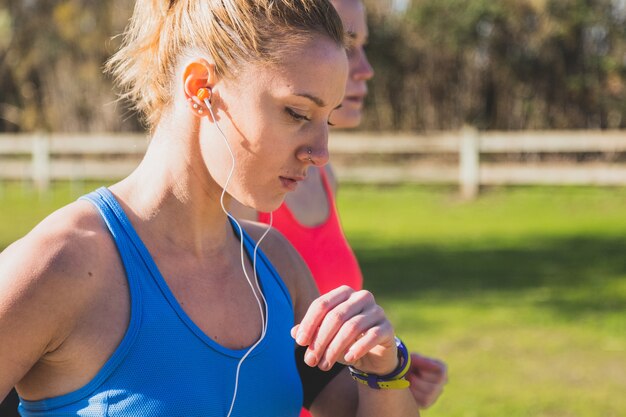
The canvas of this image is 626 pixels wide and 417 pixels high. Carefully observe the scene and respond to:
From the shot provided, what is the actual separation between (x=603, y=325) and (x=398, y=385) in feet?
18.6

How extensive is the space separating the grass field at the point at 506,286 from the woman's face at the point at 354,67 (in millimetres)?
2694

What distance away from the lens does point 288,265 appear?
2121 millimetres

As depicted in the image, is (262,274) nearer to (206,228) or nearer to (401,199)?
(206,228)

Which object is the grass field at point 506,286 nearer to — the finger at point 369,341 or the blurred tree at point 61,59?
the finger at point 369,341

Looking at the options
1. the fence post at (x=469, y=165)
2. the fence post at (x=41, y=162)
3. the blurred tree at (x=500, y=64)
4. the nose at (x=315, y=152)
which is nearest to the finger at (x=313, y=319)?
the nose at (x=315, y=152)

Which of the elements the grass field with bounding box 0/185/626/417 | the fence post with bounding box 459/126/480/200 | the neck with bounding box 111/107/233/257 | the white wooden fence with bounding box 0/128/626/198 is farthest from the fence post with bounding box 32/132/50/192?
the neck with bounding box 111/107/233/257

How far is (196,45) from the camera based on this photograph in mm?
1778

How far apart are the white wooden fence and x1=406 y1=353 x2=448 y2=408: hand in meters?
12.2

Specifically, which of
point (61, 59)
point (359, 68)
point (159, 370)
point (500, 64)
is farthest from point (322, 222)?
point (61, 59)

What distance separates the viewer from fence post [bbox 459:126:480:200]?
1560cm

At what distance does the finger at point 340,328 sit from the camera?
65.5 inches

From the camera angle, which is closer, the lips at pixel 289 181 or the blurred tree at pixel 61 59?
the lips at pixel 289 181

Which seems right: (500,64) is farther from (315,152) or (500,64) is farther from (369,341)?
(369,341)

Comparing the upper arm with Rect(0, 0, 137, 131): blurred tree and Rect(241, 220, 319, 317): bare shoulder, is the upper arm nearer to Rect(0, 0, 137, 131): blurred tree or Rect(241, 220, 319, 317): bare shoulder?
Rect(241, 220, 319, 317): bare shoulder
